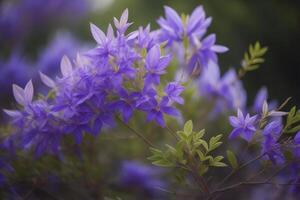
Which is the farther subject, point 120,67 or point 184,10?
point 184,10

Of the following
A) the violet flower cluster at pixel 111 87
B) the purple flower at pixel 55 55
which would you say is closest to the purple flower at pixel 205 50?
the violet flower cluster at pixel 111 87

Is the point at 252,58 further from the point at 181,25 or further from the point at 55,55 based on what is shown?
the point at 55,55

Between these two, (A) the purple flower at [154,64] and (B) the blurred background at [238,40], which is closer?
(A) the purple flower at [154,64]

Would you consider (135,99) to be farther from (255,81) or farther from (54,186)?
(255,81)

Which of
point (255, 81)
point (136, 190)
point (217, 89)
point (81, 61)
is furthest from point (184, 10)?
point (81, 61)

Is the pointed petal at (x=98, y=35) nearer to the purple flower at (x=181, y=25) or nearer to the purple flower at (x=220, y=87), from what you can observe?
the purple flower at (x=181, y=25)

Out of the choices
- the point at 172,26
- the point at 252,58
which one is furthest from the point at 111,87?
the point at 252,58

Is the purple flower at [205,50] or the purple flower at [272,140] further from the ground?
the purple flower at [205,50]
